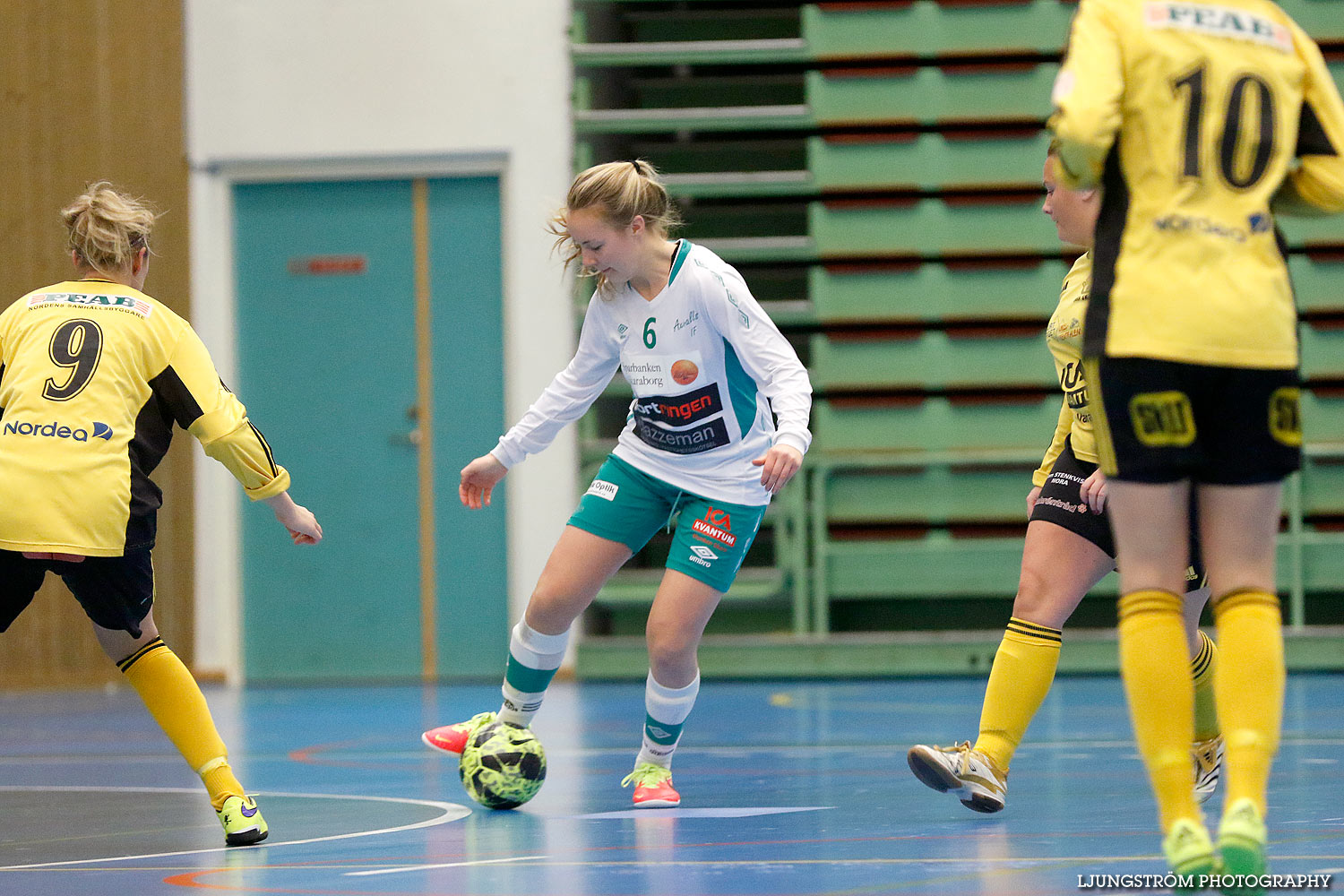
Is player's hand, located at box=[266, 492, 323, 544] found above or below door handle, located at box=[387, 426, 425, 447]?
above

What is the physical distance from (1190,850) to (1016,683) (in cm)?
127

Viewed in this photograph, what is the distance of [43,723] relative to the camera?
6824 mm

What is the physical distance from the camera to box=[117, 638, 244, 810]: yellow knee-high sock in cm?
345

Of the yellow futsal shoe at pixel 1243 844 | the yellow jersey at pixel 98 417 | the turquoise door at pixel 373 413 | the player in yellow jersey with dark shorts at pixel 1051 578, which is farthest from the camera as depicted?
the turquoise door at pixel 373 413

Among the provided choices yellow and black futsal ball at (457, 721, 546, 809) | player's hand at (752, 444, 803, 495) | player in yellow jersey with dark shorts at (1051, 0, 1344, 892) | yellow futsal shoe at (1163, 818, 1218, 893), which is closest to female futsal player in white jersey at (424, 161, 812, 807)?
yellow and black futsal ball at (457, 721, 546, 809)

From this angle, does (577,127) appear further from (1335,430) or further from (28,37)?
(1335,430)

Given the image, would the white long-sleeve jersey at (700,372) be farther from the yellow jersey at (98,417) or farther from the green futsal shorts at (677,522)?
the yellow jersey at (98,417)

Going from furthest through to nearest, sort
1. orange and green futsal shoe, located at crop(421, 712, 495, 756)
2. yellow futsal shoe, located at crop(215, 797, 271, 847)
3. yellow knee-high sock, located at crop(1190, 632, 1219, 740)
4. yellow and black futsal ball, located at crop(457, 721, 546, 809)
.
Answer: orange and green futsal shoe, located at crop(421, 712, 495, 756) < yellow and black futsal ball, located at crop(457, 721, 546, 809) < yellow knee-high sock, located at crop(1190, 632, 1219, 740) < yellow futsal shoe, located at crop(215, 797, 271, 847)

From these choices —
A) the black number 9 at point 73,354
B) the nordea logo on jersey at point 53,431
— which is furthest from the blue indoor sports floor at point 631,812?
the black number 9 at point 73,354

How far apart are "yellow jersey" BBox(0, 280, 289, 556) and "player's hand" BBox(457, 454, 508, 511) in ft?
2.23

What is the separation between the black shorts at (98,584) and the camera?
3.34 meters

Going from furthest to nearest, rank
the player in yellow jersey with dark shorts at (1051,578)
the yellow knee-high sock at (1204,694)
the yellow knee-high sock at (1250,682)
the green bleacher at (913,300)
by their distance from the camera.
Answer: the green bleacher at (913,300) → the yellow knee-high sock at (1204,694) → the player in yellow jersey with dark shorts at (1051,578) → the yellow knee-high sock at (1250,682)

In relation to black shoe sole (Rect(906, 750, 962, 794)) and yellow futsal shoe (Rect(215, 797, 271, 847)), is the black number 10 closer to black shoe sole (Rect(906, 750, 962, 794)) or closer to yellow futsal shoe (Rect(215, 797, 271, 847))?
black shoe sole (Rect(906, 750, 962, 794))

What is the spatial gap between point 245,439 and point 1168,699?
6.63ft
